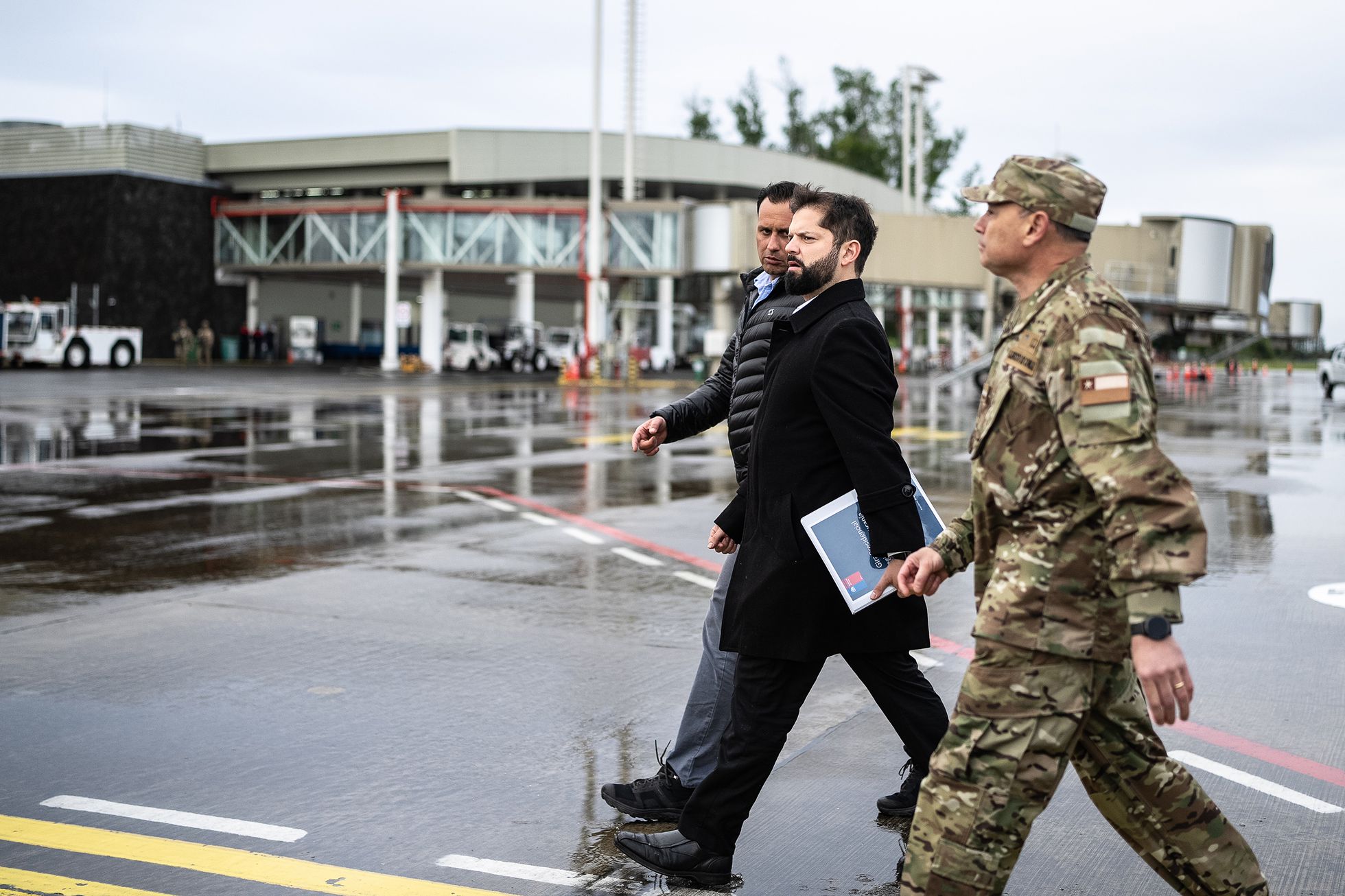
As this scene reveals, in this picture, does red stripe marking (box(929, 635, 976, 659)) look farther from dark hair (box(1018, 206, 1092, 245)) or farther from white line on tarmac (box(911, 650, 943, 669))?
dark hair (box(1018, 206, 1092, 245))

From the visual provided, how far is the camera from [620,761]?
4.97 metres

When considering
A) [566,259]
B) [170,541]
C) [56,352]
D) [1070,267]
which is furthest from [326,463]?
[566,259]

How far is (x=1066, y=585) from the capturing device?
297 cm

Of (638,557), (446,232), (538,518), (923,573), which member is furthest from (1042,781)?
(446,232)

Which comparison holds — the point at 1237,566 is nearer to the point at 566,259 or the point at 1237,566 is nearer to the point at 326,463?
the point at 326,463

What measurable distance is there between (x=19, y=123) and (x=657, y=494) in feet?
191

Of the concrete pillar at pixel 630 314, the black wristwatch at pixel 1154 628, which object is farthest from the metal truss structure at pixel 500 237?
the black wristwatch at pixel 1154 628

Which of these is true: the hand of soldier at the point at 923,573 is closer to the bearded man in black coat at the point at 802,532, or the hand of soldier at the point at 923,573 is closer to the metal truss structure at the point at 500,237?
the bearded man in black coat at the point at 802,532

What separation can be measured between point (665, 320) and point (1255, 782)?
54.2 meters

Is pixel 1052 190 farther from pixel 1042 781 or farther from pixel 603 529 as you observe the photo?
pixel 603 529

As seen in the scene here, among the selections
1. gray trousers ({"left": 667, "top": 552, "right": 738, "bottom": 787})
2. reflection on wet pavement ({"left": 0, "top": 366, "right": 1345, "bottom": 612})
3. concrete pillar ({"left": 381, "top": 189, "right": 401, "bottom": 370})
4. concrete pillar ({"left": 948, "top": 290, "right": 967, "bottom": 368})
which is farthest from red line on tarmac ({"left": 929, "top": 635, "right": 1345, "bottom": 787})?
concrete pillar ({"left": 948, "top": 290, "right": 967, "bottom": 368})

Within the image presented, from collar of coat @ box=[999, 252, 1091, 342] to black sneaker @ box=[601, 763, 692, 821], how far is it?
6.50 ft

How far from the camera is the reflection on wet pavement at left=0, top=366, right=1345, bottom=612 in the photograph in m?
9.62

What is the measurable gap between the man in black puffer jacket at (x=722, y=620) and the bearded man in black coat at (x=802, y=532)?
0.28 meters
